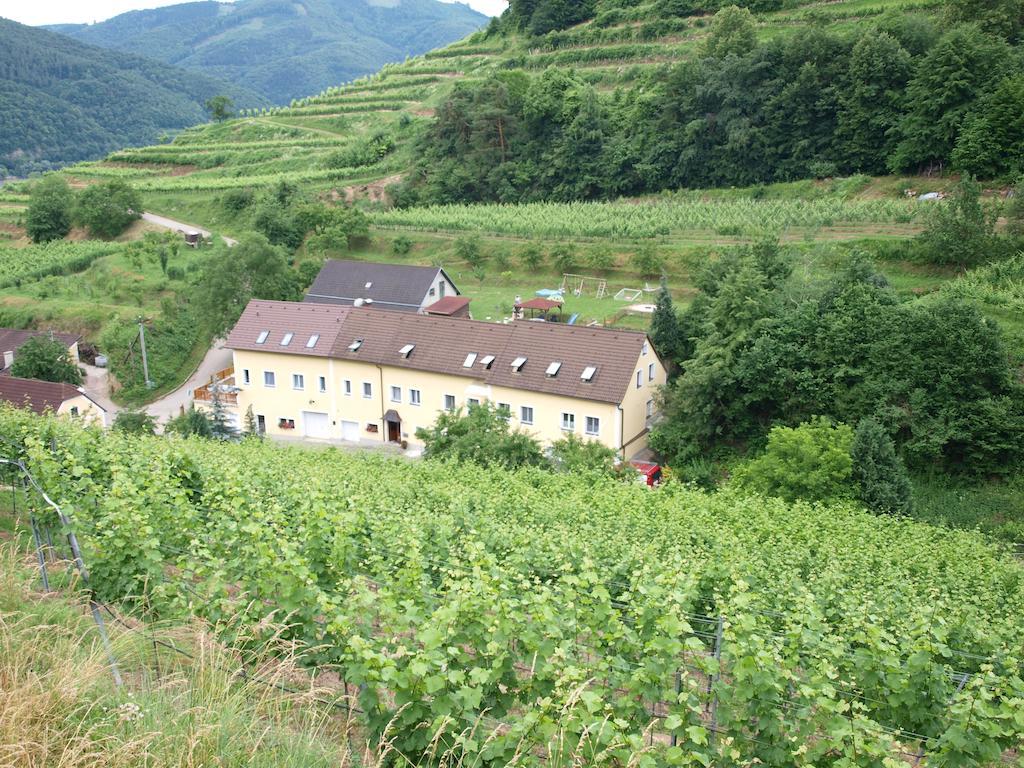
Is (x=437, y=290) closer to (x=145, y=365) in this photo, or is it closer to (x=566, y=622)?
(x=145, y=365)

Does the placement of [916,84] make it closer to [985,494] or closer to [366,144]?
[985,494]

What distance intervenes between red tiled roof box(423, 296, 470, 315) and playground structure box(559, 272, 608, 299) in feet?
17.3

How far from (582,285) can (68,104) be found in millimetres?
160397

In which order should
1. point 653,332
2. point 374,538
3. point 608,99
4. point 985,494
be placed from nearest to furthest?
point 374,538
point 985,494
point 653,332
point 608,99

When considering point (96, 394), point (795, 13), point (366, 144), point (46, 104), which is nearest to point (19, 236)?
point (366, 144)

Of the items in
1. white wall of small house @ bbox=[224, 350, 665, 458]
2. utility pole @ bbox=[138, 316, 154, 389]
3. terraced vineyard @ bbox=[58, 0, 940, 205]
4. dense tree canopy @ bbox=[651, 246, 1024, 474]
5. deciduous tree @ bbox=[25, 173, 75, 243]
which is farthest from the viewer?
deciduous tree @ bbox=[25, 173, 75, 243]

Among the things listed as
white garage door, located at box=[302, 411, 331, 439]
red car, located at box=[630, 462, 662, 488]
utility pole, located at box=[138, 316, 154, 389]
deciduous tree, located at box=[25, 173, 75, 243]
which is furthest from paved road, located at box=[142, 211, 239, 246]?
red car, located at box=[630, 462, 662, 488]

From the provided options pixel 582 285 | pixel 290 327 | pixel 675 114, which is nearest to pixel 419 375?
pixel 290 327

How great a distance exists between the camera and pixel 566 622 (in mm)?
7492

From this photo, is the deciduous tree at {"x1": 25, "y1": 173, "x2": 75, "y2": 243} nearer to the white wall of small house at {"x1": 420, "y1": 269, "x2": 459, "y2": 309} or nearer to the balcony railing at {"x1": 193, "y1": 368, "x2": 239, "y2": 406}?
the balcony railing at {"x1": 193, "y1": 368, "x2": 239, "y2": 406}

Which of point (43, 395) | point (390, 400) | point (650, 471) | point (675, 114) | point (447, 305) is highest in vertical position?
point (675, 114)

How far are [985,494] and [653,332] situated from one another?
12.2 m

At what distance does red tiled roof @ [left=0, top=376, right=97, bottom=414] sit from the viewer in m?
30.5

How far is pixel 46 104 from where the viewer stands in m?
160
